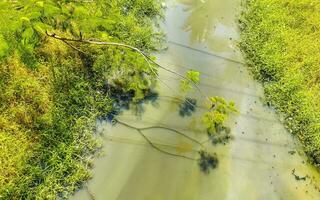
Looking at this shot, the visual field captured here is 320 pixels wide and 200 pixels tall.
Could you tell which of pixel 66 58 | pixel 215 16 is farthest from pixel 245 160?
pixel 215 16

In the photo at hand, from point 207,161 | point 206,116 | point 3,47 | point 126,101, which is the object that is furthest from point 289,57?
point 3,47

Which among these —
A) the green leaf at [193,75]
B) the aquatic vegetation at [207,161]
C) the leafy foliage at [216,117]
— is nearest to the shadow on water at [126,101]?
the green leaf at [193,75]

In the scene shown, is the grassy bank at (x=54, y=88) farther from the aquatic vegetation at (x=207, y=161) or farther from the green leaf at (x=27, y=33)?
the aquatic vegetation at (x=207, y=161)

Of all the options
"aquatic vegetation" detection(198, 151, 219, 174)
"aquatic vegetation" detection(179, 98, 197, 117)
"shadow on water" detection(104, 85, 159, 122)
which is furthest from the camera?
"aquatic vegetation" detection(179, 98, 197, 117)

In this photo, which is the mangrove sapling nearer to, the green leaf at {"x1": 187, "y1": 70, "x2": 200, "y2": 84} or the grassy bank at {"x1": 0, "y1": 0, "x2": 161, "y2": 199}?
the green leaf at {"x1": 187, "y1": 70, "x2": 200, "y2": 84}

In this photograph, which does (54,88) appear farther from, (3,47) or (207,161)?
(207,161)

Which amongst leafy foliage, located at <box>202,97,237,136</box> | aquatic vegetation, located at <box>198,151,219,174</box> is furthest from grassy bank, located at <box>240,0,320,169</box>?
aquatic vegetation, located at <box>198,151,219,174</box>
